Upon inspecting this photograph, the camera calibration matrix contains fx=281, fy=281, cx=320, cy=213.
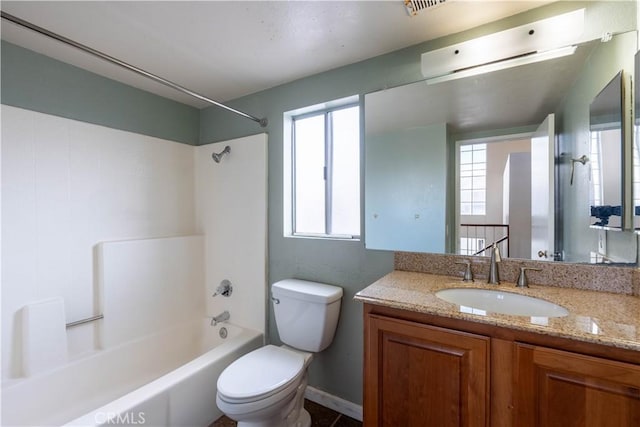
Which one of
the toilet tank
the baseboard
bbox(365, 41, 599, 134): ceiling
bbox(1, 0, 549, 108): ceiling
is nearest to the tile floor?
the baseboard

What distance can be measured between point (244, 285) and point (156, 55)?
1.67 meters

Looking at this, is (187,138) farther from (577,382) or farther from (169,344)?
(577,382)

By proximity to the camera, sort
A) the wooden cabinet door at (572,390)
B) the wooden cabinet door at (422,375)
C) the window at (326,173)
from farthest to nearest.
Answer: the window at (326,173), the wooden cabinet door at (422,375), the wooden cabinet door at (572,390)

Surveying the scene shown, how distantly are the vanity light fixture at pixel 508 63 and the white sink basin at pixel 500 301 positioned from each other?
1072 millimetres

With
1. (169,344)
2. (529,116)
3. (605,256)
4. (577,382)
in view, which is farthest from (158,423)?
(529,116)

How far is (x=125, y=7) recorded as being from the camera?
1.30m

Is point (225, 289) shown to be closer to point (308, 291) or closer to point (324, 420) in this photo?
point (308, 291)

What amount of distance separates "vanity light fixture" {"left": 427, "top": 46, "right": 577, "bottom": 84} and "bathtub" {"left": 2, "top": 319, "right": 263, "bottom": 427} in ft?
6.84

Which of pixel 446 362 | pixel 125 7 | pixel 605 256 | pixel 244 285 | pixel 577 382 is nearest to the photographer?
pixel 577 382

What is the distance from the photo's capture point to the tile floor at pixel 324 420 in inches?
67.4

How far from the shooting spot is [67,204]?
5.89ft

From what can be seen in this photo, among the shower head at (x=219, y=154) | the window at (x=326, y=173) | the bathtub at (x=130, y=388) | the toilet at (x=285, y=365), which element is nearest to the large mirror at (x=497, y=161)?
the window at (x=326, y=173)

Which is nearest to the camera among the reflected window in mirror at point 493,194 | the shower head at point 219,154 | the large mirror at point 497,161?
the large mirror at point 497,161

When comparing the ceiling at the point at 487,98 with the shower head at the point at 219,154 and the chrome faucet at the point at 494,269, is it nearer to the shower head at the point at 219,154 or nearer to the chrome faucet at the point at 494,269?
the chrome faucet at the point at 494,269
